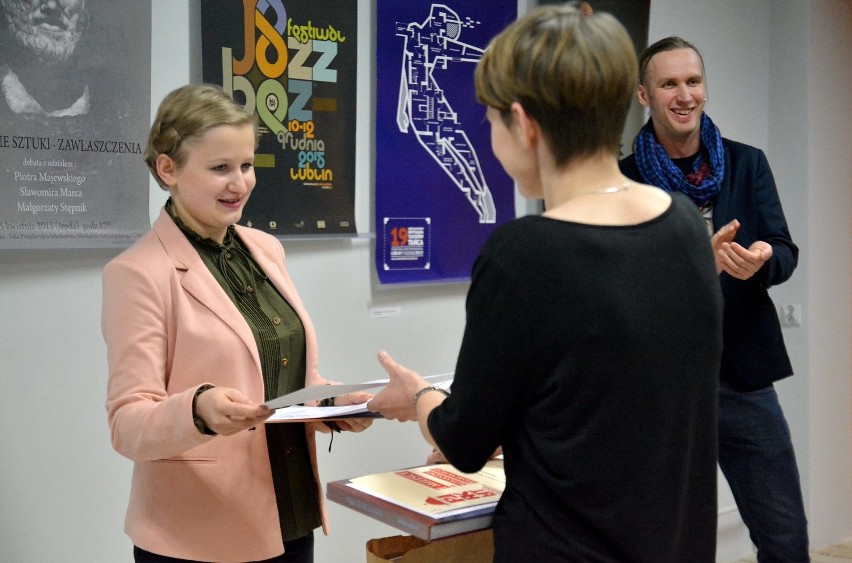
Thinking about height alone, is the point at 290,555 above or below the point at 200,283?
below

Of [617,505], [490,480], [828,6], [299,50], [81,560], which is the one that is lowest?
[81,560]

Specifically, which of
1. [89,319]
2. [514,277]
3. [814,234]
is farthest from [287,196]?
[814,234]

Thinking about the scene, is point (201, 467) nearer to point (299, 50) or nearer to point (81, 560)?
point (81, 560)

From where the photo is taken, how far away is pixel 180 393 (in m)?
1.83

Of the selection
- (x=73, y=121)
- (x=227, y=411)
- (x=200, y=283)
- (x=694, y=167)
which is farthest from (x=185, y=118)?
(x=694, y=167)

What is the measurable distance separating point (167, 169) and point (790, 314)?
342 cm

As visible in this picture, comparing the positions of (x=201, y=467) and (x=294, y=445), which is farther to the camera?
(x=294, y=445)

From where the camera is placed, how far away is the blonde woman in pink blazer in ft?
6.02

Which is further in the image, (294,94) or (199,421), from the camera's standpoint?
(294,94)

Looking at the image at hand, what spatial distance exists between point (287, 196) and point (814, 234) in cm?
255

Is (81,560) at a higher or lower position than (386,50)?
lower

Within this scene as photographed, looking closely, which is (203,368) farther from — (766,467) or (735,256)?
(766,467)

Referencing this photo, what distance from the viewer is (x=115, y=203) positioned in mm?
2896

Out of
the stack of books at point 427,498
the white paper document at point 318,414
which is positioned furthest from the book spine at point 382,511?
the white paper document at point 318,414
